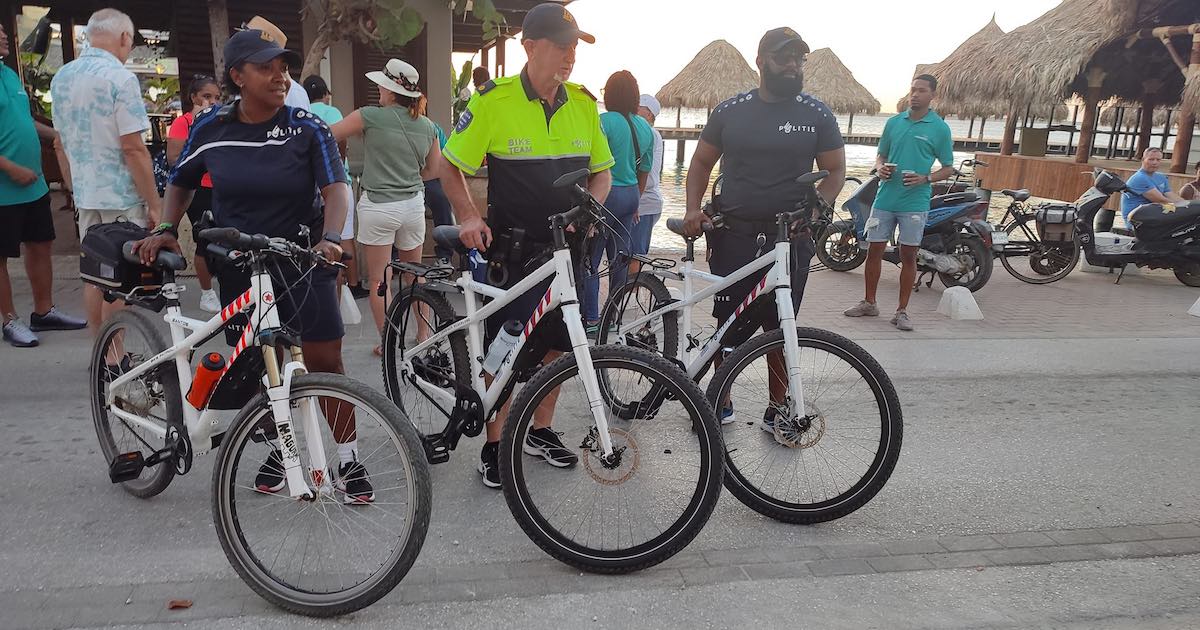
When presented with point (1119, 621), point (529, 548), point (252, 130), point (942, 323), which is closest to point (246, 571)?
point (529, 548)

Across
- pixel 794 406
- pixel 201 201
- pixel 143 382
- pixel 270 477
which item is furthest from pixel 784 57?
pixel 201 201

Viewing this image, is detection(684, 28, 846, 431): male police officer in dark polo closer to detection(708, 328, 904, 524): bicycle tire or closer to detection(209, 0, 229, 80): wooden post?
detection(708, 328, 904, 524): bicycle tire

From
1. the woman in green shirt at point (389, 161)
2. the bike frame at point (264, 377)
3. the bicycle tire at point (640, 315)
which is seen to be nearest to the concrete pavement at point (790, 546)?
the bike frame at point (264, 377)

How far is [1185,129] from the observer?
15.5 m

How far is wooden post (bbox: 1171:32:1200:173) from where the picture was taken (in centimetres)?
1462

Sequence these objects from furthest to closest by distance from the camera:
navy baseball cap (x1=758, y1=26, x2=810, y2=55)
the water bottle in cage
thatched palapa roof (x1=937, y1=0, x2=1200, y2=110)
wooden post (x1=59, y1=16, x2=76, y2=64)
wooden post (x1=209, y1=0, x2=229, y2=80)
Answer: thatched palapa roof (x1=937, y1=0, x2=1200, y2=110), wooden post (x1=59, y1=16, x2=76, y2=64), wooden post (x1=209, y1=0, x2=229, y2=80), navy baseball cap (x1=758, y1=26, x2=810, y2=55), the water bottle in cage

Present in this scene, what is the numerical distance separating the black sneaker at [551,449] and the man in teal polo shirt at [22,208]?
403 centimetres

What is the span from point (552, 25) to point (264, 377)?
1687 millimetres

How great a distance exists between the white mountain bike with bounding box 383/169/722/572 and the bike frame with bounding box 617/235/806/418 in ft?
1.70

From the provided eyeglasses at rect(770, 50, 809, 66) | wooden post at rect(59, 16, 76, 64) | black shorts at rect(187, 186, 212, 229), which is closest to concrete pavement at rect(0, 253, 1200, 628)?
black shorts at rect(187, 186, 212, 229)

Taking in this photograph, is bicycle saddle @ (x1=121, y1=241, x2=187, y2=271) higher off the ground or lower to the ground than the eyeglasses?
lower

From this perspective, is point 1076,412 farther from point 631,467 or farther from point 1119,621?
point 631,467

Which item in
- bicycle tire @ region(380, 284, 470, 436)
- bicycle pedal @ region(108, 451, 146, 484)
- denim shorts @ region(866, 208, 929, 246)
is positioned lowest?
bicycle pedal @ region(108, 451, 146, 484)

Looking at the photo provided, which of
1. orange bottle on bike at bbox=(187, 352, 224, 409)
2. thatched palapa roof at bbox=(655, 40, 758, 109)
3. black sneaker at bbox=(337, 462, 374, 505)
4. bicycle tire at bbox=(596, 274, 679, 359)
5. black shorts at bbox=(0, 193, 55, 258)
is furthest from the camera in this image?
thatched palapa roof at bbox=(655, 40, 758, 109)
